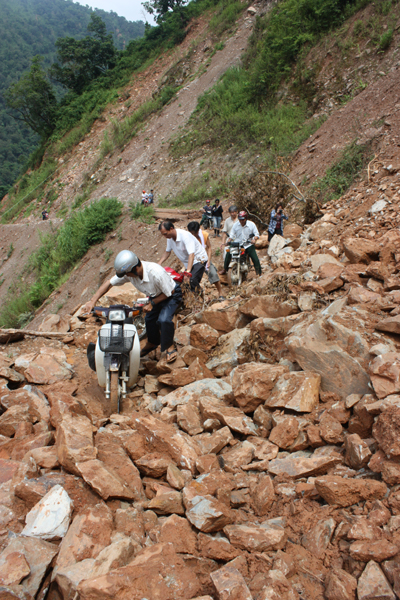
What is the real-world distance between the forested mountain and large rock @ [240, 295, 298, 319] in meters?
50.9

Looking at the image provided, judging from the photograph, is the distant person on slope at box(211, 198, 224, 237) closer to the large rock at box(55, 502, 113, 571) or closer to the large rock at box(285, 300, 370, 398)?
the large rock at box(285, 300, 370, 398)

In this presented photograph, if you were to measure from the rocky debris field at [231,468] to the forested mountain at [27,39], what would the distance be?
5155 cm

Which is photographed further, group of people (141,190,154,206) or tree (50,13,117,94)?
tree (50,13,117,94)

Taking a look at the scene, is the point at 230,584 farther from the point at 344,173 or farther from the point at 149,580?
the point at 344,173

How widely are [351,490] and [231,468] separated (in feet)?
2.60

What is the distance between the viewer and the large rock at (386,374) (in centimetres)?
238

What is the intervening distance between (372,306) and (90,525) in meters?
2.64

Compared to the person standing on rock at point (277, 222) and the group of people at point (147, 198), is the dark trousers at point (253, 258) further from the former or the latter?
the group of people at point (147, 198)

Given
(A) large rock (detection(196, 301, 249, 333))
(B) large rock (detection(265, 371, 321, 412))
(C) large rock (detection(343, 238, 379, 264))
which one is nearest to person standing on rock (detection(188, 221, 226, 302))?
(A) large rock (detection(196, 301, 249, 333))

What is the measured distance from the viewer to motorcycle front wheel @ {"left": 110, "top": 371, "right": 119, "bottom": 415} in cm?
354

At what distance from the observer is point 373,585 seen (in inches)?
60.6

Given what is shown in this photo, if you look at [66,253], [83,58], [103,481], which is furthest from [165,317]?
[83,58]

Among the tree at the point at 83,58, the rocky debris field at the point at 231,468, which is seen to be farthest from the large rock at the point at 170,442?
the tree at the point at 83,58

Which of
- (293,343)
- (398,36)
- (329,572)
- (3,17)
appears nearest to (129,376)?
(293,343)
